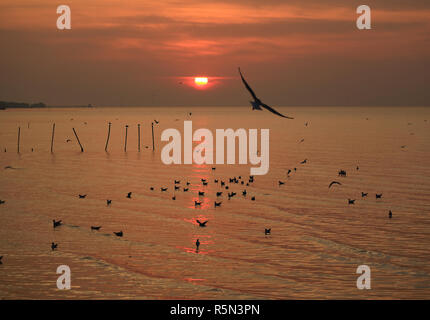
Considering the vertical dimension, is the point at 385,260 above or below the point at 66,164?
below

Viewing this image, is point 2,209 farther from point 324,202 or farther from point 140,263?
point 324,202

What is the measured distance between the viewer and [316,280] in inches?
947

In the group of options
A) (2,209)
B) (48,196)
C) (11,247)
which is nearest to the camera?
(11,247)

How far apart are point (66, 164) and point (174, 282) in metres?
47.9

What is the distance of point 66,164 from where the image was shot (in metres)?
68.3

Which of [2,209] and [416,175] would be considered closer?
[2,209]

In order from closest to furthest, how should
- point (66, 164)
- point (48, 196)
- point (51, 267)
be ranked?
point (51, 267), point (48, 196), point (66, 164)
